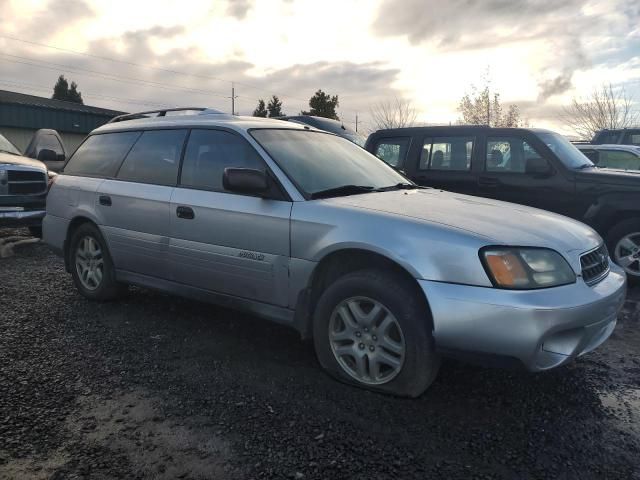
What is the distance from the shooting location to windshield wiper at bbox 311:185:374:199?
3.52m

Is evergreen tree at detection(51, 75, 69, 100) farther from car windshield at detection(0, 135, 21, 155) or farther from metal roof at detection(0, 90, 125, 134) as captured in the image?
car windshield at detection(0, 135, 21, 155)

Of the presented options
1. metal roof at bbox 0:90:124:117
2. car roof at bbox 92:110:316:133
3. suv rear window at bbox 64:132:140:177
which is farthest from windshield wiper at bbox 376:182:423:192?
metal roof at bbox 0:90:124:117

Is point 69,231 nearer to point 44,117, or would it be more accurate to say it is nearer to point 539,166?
point 539,166

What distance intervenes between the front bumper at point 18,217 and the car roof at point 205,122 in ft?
11.0

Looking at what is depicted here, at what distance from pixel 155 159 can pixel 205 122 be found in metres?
0.58

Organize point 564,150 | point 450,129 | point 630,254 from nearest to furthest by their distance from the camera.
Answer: point 630,254 → point 564,150 → point 450,129

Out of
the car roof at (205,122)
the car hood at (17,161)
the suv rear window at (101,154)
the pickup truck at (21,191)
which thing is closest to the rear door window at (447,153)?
the car roof at (205,122)

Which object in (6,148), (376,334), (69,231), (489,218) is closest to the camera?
(376,334)

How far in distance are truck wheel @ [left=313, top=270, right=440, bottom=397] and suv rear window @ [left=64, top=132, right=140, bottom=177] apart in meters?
2.60

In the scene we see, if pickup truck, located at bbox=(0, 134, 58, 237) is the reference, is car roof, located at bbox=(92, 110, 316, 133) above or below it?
above

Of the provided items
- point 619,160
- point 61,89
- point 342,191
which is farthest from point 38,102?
point 342,191

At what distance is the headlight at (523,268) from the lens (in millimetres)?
2744

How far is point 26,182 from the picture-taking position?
7852 millimetres

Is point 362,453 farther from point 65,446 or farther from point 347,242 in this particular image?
point 65,446
